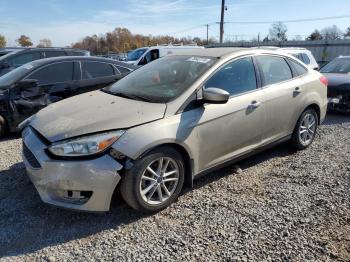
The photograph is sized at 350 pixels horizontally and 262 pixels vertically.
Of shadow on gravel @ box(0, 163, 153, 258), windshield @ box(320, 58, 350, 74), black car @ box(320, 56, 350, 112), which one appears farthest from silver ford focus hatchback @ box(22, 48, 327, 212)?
windshield @ box(320, 58, 350, 74)

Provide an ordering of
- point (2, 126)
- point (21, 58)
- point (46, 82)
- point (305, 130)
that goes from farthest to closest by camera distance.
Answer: point (21, 58), point (46, 82), point (2, 126), point (305, 130)

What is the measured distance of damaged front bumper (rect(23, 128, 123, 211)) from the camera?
3.04m

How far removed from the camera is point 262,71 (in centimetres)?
448

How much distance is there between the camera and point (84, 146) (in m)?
3.08

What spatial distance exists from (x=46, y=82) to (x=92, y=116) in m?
3.65

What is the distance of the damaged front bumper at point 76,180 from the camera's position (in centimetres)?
304

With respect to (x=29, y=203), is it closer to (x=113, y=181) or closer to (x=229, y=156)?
(x=113, y=181)

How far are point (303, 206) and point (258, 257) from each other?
109cm

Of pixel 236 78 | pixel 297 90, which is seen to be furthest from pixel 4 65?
pixel 297 90

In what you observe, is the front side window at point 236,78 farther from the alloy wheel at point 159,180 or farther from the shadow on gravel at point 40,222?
the shadow on gravel at point 40,222

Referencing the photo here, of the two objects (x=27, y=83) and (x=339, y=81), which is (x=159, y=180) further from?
(x=339, y=81)

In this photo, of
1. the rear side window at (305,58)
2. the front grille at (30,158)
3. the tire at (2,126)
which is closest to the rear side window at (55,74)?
the tire at (2,126)

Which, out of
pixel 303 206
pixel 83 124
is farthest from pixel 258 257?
pixel 83 124

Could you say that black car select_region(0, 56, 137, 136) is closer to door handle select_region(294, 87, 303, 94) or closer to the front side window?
the front side window
